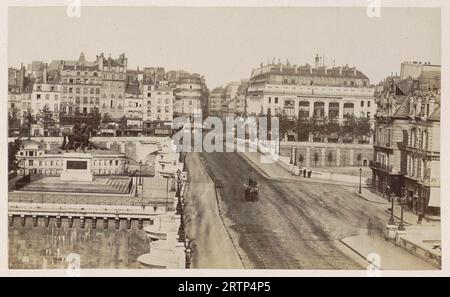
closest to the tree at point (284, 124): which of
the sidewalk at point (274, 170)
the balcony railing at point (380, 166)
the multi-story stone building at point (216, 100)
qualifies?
the sidewalk at point (274, 170)

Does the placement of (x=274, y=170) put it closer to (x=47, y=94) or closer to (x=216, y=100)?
(x=216, y=100)

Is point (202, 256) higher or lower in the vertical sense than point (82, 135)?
lower

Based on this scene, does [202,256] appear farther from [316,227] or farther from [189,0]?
[189,0]

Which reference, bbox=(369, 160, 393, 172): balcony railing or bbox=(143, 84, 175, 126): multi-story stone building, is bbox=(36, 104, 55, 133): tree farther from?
bbox=(369, 160, 393, 172): balcony railing

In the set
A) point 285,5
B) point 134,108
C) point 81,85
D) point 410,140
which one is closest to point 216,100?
point 134,108

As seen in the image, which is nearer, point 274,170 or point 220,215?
point 220,215
